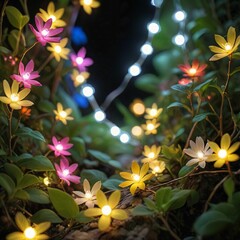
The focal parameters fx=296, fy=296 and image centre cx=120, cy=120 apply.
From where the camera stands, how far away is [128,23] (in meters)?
1.98

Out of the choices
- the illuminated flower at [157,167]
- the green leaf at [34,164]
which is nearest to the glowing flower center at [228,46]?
the illuminated flower at [157,167]

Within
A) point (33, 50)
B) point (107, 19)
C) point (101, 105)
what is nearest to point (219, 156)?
point (33, 50)

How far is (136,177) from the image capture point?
95 cm

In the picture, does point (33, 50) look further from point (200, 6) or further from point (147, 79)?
point (200, 6)

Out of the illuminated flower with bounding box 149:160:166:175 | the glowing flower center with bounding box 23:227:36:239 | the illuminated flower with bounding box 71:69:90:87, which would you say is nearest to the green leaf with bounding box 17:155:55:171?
the glowing flower center with bounding box 23:227:36:239

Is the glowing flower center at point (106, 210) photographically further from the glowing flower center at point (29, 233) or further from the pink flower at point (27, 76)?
the pink flower at point (27, 76)

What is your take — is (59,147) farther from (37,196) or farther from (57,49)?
(57,49)

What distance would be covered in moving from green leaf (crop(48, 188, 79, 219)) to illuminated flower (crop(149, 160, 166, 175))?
0.33 metres

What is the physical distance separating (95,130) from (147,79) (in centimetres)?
56

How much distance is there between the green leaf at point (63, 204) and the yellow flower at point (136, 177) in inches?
6.4

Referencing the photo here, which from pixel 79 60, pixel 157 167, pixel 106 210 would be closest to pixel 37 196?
pixel 106 210

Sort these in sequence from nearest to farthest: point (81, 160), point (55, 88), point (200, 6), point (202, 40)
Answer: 1. point (81, 160)
2. point (55, 88)
3. point (202, 40)
4. point (200, 6)

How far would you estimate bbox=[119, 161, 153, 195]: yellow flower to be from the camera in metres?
0.93

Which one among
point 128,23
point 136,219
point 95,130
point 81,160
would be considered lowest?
point 136,219
